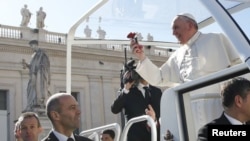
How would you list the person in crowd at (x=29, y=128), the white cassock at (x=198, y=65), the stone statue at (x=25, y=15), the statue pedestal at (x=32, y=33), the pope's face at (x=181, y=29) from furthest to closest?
the stone statue at (x=25, y=15)
the statue pedestal at (x=32, y=33)
the person in crowd at (x=29, y=128)
the pope's face at (x=181, y=29)
the white cassock at (x=198, y=65)

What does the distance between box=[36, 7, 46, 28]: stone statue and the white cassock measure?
2691 cm

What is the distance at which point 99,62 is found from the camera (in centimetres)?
3186

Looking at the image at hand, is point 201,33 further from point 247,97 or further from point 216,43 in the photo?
point 247,97

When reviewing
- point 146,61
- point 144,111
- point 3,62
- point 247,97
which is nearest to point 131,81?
point 144,111

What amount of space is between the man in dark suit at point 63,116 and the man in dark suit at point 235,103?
994mm

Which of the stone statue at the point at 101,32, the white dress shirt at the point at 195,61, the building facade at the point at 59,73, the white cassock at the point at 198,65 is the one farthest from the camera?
the building facade at the point at 59,73

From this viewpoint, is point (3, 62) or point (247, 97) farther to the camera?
point (3, 62)

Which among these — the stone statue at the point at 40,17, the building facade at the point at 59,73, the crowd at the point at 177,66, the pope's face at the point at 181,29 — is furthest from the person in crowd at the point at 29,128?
the stone statue at the point at 40,17

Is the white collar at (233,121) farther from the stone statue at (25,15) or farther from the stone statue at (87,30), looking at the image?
the stone statue at (25,15)

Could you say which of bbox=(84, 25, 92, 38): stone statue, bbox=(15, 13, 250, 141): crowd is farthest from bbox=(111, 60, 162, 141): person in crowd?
bbox=(84, 25, 92, 38): stone statue

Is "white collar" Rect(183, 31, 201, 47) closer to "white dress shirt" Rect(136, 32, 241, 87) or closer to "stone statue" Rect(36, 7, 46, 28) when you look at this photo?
"white dress shirt" Rect(136, 32, 241, 87)

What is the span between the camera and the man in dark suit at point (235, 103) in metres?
1.92

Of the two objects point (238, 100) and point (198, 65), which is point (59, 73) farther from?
point (238, 100)

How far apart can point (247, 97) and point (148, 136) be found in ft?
5.26
